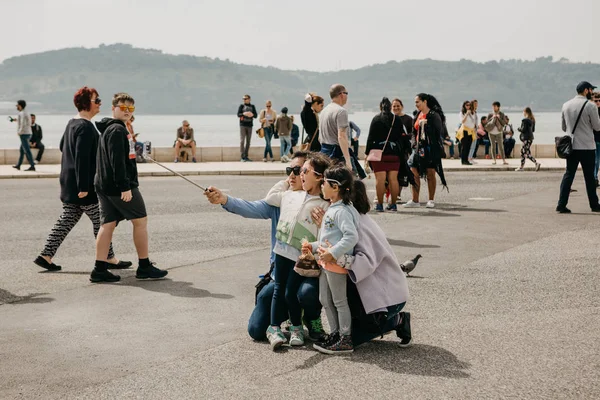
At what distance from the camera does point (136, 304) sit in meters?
7.53

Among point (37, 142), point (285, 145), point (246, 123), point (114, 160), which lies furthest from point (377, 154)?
point (37, 142)

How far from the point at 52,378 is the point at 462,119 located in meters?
21.9

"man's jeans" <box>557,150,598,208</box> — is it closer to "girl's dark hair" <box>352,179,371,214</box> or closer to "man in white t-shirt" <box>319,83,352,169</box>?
"man in white t-shirt" <box>319,83,352,169</box>

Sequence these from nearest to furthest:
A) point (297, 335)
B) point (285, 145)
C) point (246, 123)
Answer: point (297, 335) < point (246, 123) < point (285, 145)

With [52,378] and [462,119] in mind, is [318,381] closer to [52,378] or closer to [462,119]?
[52,378]

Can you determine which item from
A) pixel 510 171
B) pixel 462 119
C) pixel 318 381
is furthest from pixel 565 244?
pixel 462 119

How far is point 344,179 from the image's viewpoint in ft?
19.2

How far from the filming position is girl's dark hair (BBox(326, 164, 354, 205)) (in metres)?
5.84

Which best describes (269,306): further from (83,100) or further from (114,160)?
(83,100)

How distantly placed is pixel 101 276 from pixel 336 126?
14.1ft

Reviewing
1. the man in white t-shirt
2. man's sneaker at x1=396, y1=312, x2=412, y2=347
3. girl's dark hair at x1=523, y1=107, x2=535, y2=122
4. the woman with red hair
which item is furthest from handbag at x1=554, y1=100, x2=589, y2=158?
girl's dark hair at x1=523, y1=107, x2=535, y2=122

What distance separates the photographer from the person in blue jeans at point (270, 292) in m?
6.07

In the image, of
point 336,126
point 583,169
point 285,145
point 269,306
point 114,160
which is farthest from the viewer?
point 285,145

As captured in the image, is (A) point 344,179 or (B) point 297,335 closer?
(A) point 344,179
